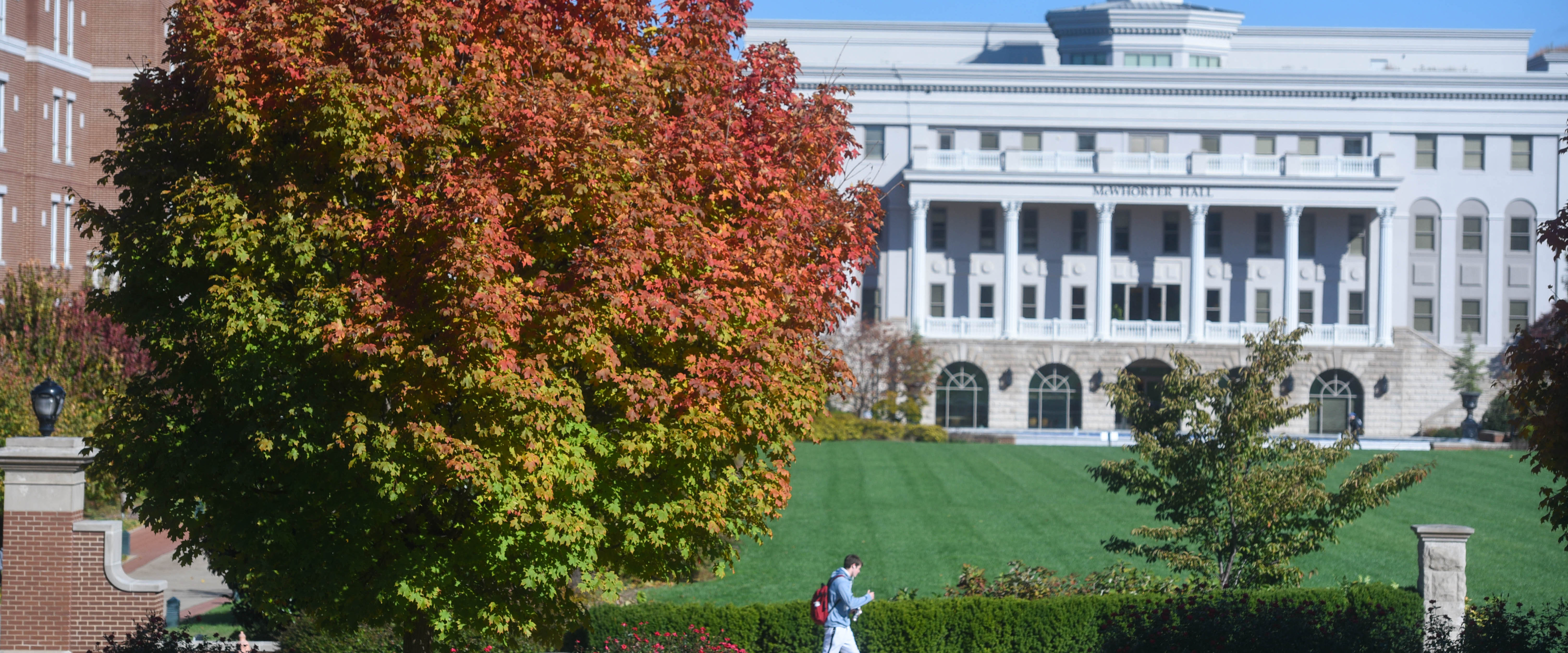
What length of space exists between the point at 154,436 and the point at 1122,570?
1392cm

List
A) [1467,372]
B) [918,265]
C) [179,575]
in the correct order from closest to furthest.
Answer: [179,575]
[1467,372]
[918,265]

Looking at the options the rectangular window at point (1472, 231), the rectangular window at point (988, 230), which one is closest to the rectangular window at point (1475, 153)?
the rectangular window at point (1472, 231)

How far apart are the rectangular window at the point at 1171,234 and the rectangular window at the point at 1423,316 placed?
11.7 m

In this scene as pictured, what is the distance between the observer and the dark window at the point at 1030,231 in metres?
63.8

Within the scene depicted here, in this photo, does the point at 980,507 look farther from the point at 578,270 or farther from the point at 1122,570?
the point at 578,270

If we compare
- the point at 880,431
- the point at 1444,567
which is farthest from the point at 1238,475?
the point at 880,431

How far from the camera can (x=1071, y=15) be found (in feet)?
222

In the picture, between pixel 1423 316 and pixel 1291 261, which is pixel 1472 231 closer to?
pixel 1423 316

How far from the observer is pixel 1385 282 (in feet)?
201

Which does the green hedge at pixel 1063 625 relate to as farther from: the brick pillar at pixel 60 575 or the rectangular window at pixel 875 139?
the rectangular window at pixel 875 139

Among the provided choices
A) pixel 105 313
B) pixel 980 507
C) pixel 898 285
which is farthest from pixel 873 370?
pixel 105 313

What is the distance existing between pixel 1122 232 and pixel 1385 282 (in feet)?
38.5

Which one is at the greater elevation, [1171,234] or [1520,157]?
[1520,157]

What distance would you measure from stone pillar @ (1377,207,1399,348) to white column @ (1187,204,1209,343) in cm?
→ 768
